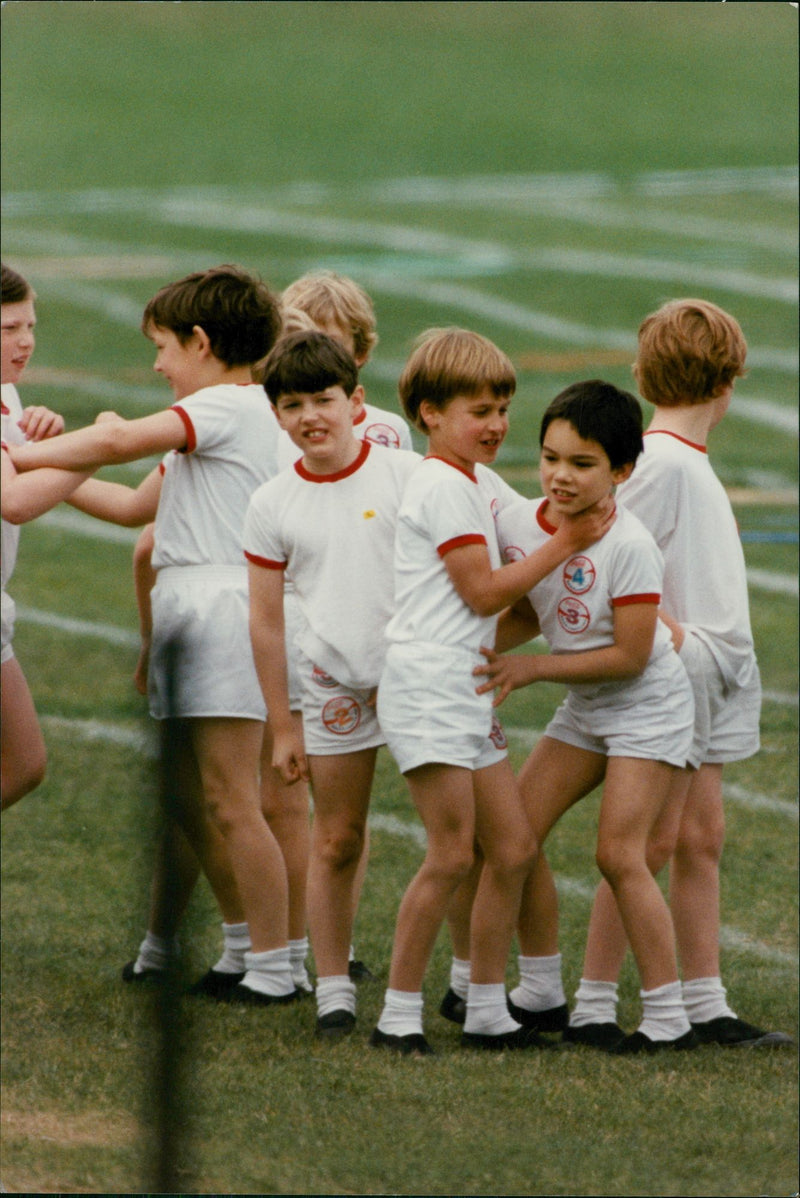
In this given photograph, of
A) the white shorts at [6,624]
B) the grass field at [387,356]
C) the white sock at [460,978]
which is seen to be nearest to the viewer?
the grass field at [387,356]

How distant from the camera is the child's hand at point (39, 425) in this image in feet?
15.1

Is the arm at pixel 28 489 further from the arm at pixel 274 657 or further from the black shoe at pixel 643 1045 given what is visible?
the black shoe at pixel 643 1045

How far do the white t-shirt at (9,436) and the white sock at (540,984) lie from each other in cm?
161

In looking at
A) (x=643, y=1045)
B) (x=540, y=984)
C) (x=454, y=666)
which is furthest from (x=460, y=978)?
(x=454, y=666)

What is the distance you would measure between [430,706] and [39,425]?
1.16 meters

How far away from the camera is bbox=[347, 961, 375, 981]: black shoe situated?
17.2ft

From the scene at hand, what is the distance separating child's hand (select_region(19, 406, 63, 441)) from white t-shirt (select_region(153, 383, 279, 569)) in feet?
1.00

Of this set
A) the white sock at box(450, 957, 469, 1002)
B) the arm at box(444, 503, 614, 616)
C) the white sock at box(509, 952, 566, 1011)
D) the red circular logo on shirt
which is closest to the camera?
the arm at box(444, 503, 614, 616)

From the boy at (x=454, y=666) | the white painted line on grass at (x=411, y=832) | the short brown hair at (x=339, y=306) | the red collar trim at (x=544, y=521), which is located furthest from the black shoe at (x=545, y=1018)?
the short brown hair at (x=339, y=306)

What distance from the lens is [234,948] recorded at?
517 centimetres

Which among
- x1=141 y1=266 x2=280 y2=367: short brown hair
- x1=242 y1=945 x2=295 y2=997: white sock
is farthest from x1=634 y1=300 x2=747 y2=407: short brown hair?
x1=242 y1=945 x2=295 y2=997: white sock

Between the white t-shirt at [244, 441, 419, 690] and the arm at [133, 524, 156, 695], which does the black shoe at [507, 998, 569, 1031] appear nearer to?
the white t-shirt at [244, 441, 419, 690]

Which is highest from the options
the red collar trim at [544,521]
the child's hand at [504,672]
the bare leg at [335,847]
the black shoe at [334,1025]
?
the red collar trim at [544,521]

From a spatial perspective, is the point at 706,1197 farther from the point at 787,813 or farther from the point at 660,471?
the point at 787,813
